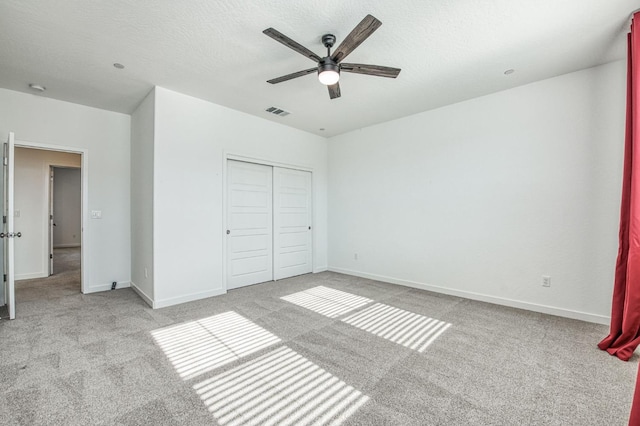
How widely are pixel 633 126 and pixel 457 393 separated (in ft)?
9.06

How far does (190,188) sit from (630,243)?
4.83 meters

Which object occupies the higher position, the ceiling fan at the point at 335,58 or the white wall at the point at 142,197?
the ceiling fan at the point at 335,58

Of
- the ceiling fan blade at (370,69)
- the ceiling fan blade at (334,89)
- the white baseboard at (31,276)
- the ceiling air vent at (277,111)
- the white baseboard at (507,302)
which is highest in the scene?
the ceiling air vent at (277,111)

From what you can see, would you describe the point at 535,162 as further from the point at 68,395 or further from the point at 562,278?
the point at 68,395

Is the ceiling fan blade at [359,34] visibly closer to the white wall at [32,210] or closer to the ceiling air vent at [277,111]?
the ceiling air vent at [277,111]

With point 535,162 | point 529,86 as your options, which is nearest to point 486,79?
point 529,86

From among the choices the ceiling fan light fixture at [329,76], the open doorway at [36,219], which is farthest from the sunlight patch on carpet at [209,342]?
the open doorway at [36,219]

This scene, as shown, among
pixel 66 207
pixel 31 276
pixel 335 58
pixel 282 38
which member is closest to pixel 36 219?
pixel 31 276

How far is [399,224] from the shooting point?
4836mm

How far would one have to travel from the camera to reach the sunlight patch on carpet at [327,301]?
3.55 m

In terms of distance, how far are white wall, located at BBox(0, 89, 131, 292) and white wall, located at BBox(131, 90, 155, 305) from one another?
0.59ft

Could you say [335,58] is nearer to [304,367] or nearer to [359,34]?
[359,34]

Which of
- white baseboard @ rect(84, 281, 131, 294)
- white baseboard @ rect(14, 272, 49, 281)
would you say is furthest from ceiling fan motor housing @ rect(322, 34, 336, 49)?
white baseboard @ rect(14, 272, 49, 281)

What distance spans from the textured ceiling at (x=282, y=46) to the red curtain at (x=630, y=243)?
508mm
